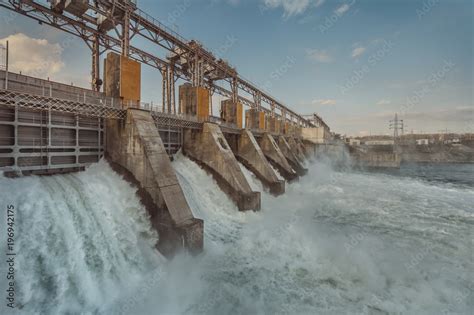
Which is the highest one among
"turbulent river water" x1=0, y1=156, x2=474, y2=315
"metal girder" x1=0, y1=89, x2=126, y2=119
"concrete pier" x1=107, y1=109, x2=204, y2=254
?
"metal girder" x1=0, y1=89, x2=126, y2=119

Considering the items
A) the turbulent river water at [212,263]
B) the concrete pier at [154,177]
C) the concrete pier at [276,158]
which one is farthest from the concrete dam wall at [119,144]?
the concrete pier at [276,158]

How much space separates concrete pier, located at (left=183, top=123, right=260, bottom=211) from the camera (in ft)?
41.5

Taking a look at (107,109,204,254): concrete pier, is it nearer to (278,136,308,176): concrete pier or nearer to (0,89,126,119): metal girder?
(0,89,126,119): metal girder

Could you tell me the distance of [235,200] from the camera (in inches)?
503

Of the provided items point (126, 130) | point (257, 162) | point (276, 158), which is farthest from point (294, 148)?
point (126, 130)

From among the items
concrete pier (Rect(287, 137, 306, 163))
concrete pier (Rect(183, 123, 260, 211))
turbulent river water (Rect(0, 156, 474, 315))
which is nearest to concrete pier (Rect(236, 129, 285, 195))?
concrete pier (Rect(183, 123, 260, 211))

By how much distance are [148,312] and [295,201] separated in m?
12.5

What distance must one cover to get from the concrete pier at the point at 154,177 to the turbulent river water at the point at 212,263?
0.49 metres

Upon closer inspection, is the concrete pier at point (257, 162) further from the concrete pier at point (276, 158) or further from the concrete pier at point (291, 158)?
the concrete pier at point (291, 158)

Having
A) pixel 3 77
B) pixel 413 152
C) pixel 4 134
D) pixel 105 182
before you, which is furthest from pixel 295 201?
pixel 413 152

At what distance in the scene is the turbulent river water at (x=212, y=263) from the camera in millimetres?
5363

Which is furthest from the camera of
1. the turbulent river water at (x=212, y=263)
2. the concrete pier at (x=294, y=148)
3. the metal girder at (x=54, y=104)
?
the concrete pier at (x=294, y=148)

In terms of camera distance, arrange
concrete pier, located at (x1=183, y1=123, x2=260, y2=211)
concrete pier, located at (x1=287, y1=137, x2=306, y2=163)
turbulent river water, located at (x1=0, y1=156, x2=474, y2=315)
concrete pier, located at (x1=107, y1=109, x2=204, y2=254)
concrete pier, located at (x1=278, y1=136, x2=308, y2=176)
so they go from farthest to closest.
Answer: concrete pier, located at (x1=287, y1=137, x2=306, y2=163), concrete pier, located at (x1=278, y1=136, x2=308, y2=176), concrete pier, located at (x1=183, y1=123, x2=260, y2=211), concrete pier, located at (x1=107, y1=109, x2=204, y2=254), turbulent river water, located at (x1=0, y1=156, x2=474, y2=315)

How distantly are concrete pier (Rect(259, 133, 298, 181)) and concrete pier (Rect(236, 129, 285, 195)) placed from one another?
178 inches
